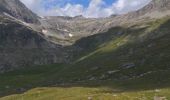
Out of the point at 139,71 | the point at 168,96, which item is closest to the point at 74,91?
the point at 168,96

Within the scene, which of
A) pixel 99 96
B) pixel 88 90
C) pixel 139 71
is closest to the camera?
pixel 99 96

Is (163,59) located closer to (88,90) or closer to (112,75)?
(112,75)

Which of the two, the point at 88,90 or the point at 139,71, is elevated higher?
the point at 139,71

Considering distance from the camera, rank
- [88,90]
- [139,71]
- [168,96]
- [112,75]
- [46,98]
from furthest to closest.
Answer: [112,75] → [139,71] → [88,90] → [46,98] → [168,96]

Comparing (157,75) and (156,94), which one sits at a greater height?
(157,75)

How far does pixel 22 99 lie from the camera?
88.1 meters

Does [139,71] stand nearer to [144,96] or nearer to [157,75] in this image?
[157,75]

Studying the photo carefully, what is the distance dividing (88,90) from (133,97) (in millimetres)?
29120

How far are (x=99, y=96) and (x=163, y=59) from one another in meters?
93.4

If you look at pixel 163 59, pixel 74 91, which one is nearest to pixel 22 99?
pixel 74 91

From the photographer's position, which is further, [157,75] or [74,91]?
[157,75]

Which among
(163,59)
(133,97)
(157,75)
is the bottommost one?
(133,97)

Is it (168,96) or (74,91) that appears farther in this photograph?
(74,91)

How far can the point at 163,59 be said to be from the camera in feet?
515
